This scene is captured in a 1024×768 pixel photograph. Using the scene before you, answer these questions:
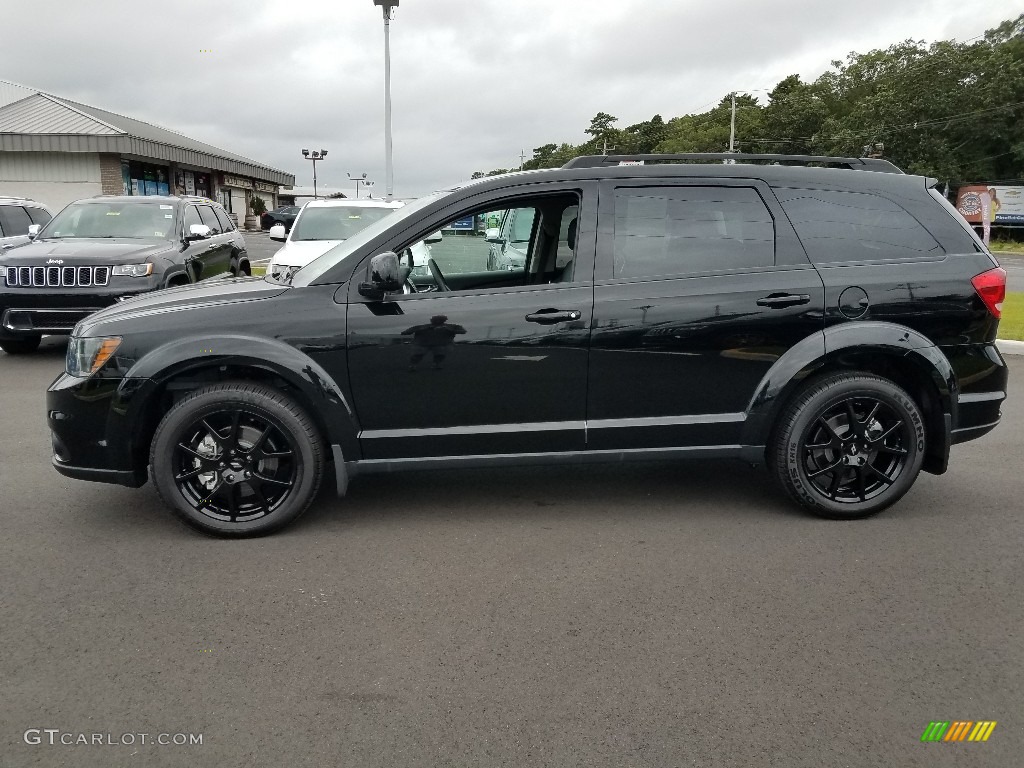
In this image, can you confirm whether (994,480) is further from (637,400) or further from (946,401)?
(637,400)

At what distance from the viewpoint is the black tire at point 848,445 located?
4.39 metres

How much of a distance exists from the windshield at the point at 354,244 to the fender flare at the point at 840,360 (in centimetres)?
189

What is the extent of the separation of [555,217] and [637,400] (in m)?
1.16

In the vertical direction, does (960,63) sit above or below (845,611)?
above

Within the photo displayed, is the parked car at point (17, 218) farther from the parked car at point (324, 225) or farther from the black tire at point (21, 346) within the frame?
the parked car at point (324, 225)

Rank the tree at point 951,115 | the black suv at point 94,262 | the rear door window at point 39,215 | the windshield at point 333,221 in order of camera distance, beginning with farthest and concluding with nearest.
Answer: the tree at point 951,115 < the rear door window at point 39,215 < the windshield at point 333,221 < the black suv at point 94,262

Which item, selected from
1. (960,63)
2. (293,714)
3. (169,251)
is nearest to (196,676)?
(293,714)

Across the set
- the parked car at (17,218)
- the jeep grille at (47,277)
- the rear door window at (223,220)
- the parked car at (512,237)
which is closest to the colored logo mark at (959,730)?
the parked car at (512,237)

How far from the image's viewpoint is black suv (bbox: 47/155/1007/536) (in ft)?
13.5

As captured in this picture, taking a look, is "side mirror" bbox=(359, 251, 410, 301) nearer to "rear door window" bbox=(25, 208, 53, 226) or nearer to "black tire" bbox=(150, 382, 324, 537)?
"black tire" bbox=(150, 382, 324, 537)

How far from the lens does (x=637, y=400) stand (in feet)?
14.3

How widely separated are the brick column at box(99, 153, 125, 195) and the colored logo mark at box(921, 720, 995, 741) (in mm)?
39039

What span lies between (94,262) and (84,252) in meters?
0.27

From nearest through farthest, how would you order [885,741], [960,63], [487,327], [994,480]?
[885,741] → [487,327] → [994,480] → [960,63]
